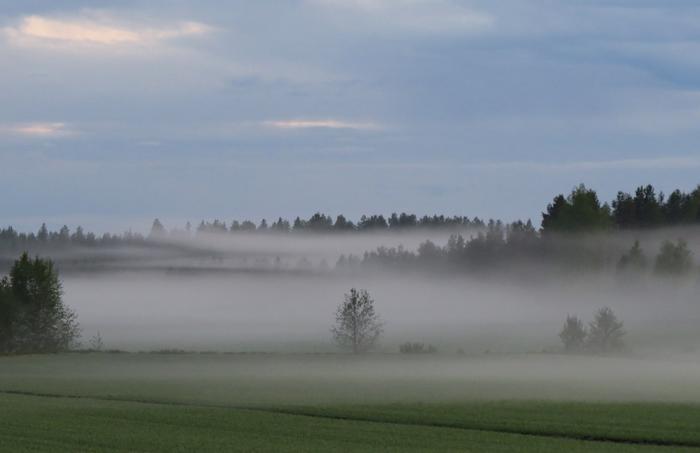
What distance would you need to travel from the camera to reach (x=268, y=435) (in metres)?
44.2

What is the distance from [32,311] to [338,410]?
279ft

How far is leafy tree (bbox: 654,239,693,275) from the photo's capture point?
152m

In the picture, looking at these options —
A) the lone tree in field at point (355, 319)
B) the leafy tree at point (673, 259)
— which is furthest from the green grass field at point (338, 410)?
the leafy tree at point (673, 259)

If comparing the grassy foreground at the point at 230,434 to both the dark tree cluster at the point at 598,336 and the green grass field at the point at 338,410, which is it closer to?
the green grass field at the point at 338,410

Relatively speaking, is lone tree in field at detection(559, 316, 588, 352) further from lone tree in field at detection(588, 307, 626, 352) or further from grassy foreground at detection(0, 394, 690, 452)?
grassy foreground at detection(0, 394, 690, 452)

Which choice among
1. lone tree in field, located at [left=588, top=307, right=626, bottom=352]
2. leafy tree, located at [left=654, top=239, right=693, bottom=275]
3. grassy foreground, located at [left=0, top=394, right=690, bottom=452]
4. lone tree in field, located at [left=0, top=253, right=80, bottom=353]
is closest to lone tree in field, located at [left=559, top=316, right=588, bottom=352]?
lone tree in field, located at [left=588, top=307, right=626, bottom=352]

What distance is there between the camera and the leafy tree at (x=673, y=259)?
151875mm

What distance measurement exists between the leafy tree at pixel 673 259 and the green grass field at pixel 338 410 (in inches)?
2737

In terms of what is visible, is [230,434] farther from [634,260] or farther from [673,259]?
[634,260]

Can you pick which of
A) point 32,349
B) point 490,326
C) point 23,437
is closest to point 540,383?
point 23,437

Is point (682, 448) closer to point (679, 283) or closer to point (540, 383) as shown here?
point (540, 383)

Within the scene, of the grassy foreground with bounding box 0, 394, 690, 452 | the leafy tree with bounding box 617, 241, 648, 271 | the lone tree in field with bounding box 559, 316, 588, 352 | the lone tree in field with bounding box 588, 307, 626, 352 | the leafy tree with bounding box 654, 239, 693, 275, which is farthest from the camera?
the leafy tree with bounding box 617, 241, 648, 271

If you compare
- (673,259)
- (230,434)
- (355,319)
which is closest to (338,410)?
(230,434)

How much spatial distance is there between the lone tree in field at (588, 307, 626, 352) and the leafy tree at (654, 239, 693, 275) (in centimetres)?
2246
